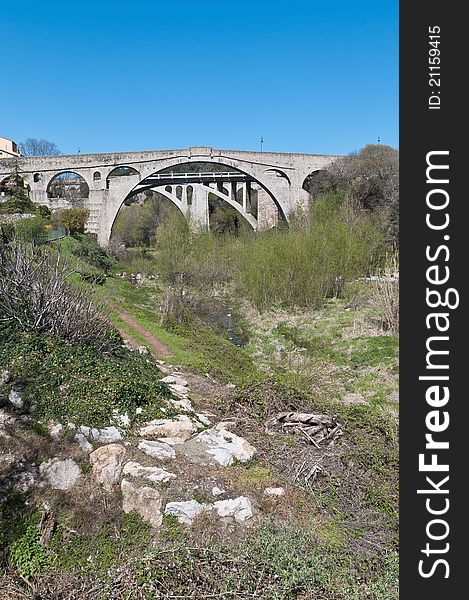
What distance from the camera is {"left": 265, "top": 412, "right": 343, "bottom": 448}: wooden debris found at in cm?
559

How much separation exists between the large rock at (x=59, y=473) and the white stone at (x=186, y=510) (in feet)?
3.53

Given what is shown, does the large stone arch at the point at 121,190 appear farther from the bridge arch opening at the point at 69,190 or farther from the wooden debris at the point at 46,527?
the wooden debris at the point at 46,527

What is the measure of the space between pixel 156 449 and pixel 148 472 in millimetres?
456

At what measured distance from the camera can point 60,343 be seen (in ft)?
23.7

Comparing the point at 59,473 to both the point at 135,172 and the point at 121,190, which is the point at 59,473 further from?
the point at 135,172

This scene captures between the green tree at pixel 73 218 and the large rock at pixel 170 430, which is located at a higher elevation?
the green tree at pixel 73 218

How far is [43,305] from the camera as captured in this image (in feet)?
24.4

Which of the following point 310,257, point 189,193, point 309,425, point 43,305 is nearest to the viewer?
point 309,425

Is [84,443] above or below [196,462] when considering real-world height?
above

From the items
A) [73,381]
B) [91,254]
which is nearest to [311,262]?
[73,381]

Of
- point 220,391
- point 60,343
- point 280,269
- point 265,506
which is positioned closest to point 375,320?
point 280,269

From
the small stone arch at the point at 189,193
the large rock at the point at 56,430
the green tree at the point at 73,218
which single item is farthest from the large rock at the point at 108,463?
the small stone arch at the point at 189,193

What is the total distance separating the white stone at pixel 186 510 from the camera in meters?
4.05

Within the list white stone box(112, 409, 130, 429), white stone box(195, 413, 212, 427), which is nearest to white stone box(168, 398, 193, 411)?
white stone box(195, 413, 212, 427)
